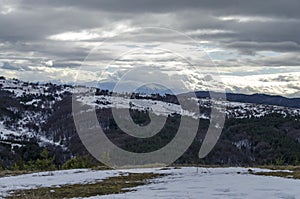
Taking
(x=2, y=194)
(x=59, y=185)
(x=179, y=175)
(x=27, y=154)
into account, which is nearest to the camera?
(x=2, y=194)

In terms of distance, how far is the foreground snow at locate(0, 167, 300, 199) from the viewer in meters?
15.8

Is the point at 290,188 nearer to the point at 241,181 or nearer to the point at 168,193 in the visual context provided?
the point at 241,181

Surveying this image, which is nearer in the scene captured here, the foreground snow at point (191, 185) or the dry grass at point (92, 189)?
the foreground snow at point (191, 185)

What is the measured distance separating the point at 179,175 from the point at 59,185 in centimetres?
679

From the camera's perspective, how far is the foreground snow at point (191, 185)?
15821mm

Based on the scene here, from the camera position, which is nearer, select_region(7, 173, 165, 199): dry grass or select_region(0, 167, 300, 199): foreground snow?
select_region(0, 167, 300, 199): foreground snow

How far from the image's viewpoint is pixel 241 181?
758 inches

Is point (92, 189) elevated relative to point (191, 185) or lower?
lower

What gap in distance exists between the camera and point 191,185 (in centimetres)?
1880

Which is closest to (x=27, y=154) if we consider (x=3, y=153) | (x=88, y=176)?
(x=3, y=153)

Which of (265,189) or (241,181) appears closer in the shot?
(265,189)

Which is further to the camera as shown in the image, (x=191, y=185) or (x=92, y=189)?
(x=92, y=189)

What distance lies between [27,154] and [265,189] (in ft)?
594

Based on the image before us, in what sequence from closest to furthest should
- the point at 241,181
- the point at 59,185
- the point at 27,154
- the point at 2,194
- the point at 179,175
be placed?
the point at 241,181 < the point at 2,194 < the point at 59,185 < the point at 179,175 < the point at 27,154
